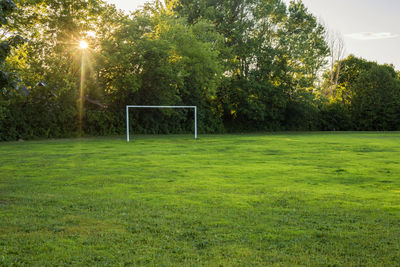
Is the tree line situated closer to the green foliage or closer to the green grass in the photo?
the green foliage

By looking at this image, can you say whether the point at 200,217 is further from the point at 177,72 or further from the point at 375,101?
the point at 375,101

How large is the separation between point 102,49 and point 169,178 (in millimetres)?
22218

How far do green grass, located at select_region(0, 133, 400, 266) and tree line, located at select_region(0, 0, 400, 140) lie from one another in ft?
35.6

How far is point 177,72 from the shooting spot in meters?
32.6

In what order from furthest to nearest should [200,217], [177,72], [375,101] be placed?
[375,101] < [177,72] < [200,217]

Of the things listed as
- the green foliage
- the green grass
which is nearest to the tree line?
the green foliage

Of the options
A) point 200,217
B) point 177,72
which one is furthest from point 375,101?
point 200,217

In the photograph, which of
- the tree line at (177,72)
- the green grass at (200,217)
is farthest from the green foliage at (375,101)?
the green grass at (200,217)

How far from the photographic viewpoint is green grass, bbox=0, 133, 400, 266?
4566 mm

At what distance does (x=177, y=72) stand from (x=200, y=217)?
2725cm

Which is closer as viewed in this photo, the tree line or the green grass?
the green grass

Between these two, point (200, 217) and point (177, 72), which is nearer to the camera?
point (200, 217)

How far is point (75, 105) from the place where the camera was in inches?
1194

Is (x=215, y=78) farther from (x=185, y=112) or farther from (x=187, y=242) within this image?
(x=187, y=242)
